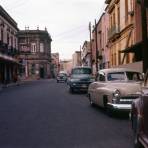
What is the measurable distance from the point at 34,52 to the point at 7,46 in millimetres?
46460

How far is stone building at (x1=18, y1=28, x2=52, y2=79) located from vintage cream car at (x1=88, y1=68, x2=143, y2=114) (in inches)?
3511

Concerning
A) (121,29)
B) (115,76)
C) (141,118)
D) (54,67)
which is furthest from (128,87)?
(54,67)

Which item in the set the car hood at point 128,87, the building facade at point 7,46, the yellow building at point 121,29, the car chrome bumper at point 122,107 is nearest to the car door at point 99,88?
the car hood at point 128,87

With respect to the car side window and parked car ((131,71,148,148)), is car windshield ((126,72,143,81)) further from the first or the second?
parked car ((131,71,148,148))

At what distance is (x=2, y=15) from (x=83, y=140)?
51797 mm

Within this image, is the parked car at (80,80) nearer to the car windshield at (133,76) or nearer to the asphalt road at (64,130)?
the car windshield at (133,76)

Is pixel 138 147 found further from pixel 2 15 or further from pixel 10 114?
pixel 2 15

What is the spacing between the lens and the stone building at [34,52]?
107 metres

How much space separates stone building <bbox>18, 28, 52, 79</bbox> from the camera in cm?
10738

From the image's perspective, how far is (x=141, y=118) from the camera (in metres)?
7.79

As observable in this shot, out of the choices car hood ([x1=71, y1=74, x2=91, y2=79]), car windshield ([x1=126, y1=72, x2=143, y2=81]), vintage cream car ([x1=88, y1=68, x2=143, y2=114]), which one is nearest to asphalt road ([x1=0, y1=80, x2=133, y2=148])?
vintage cream car ([x1=88, y1=68, x2=143, y2=114])

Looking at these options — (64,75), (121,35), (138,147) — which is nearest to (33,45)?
(64,75)

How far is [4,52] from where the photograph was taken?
60.6m

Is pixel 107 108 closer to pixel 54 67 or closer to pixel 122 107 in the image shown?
pixel 122 107
